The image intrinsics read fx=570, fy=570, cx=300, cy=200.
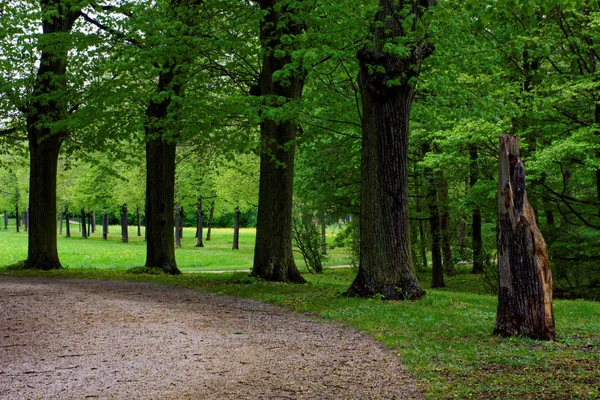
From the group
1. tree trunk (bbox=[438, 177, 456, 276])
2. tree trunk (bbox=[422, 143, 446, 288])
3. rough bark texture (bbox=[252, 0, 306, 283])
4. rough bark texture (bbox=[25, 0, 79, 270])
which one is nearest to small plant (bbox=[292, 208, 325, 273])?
tree trunk (bbox=[422, 143, 446, 288])

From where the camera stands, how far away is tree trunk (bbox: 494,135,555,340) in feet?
22.7

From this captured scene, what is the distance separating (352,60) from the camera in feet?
34.8

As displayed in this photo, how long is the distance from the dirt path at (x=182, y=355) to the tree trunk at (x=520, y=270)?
171 centimetres

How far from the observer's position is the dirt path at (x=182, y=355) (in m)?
5.12

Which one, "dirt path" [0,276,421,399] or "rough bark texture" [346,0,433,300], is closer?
"dirt path" [0,276,421,399]

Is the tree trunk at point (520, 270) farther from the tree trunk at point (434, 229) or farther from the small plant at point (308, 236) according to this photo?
the small plant at point (308, 236)

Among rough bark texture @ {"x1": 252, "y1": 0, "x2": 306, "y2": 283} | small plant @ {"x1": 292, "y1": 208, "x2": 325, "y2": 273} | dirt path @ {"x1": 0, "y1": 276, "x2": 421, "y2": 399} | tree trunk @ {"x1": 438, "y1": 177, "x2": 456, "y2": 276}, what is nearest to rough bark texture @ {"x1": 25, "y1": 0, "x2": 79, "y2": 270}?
rough bark texture @ {"x1": 252, "y1": 0, "x2": 306, "y2": 283}

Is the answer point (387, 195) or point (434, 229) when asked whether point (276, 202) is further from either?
point (434, 229)

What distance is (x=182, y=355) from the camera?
635cm

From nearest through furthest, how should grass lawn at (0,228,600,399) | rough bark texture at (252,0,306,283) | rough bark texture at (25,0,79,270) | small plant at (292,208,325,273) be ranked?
grass lawn at (0,228,600,399)
rough bark texture at (252,0,306,283)
rough bark texture at (25,0,79,270)
small plant at (292,208,325,273)

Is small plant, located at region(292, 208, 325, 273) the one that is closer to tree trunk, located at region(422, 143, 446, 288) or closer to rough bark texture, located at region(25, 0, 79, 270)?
tree trunk, located at region(422, 143, 446, 288)

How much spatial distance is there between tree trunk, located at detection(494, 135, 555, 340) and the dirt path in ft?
5.62

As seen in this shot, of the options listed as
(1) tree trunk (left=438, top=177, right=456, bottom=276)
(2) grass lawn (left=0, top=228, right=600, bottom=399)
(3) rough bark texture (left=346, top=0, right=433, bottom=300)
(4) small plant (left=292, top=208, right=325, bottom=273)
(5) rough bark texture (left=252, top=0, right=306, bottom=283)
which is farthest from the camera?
(4) small plant (left=292, top=208, right=325, bottom=273)

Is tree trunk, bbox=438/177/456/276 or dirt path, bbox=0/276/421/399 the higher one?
tree trunk, bbox=438/177/456/276
